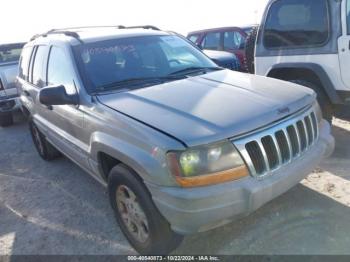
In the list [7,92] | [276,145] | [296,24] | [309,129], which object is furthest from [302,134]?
[7,92]

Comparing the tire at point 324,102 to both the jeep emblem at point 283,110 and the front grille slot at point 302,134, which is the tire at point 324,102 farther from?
the jeep emblem at point 283,110

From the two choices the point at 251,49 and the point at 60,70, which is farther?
the point at 251,49

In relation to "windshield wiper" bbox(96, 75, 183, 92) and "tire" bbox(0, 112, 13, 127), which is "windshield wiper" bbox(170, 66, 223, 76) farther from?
"tire" bbox(0, 112, 13, 127)

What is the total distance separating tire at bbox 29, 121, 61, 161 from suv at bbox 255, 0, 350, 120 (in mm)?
3304

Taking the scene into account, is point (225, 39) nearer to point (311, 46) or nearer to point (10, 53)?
point (10, 53)

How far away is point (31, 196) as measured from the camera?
14.8ft

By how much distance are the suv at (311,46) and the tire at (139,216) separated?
9.54 feet

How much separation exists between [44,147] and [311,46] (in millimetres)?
4019

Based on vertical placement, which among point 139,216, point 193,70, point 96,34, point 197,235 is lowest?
point 197,235

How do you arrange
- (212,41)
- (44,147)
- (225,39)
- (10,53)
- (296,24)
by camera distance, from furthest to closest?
1. (212,41)
2. (225,39)
3. (10,53)
4. (44,147)
5. (296,24)

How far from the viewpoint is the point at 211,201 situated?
2.36 metres

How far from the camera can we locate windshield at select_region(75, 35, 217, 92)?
11.4ft

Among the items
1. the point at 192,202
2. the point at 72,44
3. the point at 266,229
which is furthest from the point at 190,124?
the point at 72,44

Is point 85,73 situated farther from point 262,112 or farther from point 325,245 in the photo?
point 325,245
